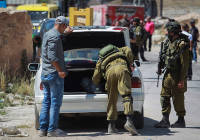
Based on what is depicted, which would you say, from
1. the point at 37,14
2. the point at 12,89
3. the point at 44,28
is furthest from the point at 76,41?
the point at 37,14

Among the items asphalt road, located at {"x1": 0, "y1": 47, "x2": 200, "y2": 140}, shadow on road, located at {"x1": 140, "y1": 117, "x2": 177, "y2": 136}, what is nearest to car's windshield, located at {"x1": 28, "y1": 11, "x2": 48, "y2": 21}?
asphalt road, located at {"x1": 0, "y1": 47, "x2": 200, "y2": 140}

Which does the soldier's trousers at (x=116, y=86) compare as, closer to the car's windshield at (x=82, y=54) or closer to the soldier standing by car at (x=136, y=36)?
the car's windshield at (x=82, y=54)

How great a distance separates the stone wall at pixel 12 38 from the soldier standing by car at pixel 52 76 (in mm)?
6694

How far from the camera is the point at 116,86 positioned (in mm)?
8938

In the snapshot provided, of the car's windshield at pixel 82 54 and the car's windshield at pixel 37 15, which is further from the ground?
the car's windshield at pixel 82 54

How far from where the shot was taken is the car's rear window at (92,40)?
32.7ft

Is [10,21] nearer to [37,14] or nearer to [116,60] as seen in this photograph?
[116,60]

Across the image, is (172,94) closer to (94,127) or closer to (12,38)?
(94,127)

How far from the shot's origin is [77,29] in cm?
965

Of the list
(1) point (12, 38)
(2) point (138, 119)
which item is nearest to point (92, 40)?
(2) point (138, 119)

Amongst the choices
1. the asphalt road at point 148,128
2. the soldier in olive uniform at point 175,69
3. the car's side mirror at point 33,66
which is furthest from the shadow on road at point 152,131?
the car's side mirror at point 33,66

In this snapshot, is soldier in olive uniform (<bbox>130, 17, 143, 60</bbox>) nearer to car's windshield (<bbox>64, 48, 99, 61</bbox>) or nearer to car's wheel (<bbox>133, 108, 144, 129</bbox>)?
car's windshield (<bbox>64, 48, 99, 61</bbox>)

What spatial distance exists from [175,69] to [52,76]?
7.00 feet

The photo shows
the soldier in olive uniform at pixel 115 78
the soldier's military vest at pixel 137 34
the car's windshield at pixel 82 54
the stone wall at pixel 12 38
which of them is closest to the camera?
the soldier in olive uniform at pixel 115 78
